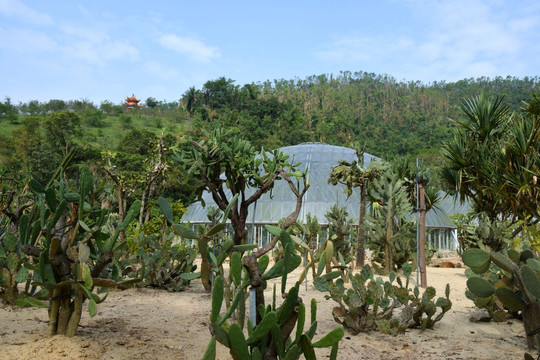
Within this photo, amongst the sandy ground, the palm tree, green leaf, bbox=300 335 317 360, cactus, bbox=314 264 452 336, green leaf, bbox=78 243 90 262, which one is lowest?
the sandy ground

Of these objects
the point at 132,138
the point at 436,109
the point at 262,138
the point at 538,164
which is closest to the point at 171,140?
the point at 132,138

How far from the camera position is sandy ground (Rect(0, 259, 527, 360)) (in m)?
3.30

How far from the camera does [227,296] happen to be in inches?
193

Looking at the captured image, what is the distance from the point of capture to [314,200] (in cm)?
2205

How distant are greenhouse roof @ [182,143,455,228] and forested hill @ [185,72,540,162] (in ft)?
23.3

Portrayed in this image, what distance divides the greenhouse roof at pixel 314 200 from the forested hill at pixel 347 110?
7093mm

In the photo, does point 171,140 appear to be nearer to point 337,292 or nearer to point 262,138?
point 262,138

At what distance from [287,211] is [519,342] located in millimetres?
17442

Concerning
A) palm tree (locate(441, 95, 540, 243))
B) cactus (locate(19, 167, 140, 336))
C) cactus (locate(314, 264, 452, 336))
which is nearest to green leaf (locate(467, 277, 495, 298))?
cactus (locate(314, 264, 452, 336))

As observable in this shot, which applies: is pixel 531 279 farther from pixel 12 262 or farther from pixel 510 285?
pixel 12 262

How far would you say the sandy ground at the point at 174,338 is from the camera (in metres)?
3.30

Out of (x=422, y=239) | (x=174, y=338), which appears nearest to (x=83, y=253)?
(x=174, y=338)

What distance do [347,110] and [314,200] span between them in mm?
47740

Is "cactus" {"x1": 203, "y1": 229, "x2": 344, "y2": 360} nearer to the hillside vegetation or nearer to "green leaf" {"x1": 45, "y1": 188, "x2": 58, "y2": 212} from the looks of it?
"green leaf" {"x1": 45, "y1": 188, "x2": 58, "y2": 212}
